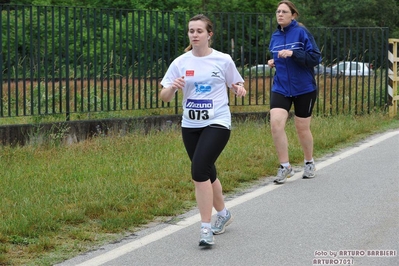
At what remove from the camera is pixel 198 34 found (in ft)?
21.1

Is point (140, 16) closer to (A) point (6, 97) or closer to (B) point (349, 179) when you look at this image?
(A) point (6, 97)

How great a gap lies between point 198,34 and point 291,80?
311 cm

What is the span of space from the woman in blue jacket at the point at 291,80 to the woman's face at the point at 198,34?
9.06ft

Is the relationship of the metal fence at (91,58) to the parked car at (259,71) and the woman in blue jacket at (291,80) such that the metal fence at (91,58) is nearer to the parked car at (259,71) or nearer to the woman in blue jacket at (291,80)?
the parked car at (259,71)

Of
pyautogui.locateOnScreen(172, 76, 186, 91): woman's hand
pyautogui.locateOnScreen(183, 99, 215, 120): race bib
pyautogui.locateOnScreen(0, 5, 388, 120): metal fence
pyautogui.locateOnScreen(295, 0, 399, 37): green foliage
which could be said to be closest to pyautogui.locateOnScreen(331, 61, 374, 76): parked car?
pyautogui.locateOnScreen(0, 5, 388, 120): metal fence

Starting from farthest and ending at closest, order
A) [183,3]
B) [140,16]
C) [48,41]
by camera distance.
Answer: [183,3]
[140,16]
[48,41]

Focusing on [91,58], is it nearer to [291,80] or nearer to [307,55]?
[291,80]

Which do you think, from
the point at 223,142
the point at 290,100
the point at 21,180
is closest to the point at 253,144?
the point at 290,100

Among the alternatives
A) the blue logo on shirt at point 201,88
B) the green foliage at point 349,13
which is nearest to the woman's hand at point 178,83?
the blue logo on shirt at point 201,88

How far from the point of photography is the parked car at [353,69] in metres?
15.5

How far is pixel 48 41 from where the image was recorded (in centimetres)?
1158

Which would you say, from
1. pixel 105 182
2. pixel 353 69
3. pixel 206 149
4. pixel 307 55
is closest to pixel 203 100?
pixel 206 149

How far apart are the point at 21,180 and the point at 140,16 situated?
4.71 metres

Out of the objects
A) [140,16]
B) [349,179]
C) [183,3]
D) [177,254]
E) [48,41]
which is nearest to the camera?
[177,254]
